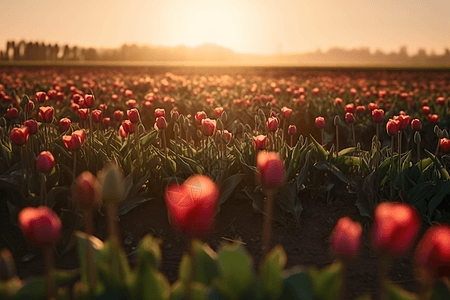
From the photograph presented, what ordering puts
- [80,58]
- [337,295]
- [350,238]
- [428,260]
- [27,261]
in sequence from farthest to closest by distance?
[80,58] < [27,261] < [337,295] < [350,238] < [428,260]

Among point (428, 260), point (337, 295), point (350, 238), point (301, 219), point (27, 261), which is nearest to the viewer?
point (428, 260)

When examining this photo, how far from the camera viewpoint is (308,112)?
891cm

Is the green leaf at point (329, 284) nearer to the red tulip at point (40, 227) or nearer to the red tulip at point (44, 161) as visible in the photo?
the red tulip at point (40, 227)

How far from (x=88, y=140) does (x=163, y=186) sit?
796 mm

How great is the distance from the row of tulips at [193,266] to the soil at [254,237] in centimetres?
157

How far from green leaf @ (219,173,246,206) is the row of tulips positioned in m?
2.05

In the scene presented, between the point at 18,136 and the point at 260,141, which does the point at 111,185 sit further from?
the point at 260,141

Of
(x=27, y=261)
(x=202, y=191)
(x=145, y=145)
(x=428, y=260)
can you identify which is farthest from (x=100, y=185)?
(x=145, y=145)

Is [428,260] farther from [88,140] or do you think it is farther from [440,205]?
[88,140]

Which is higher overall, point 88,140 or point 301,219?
point 88,140

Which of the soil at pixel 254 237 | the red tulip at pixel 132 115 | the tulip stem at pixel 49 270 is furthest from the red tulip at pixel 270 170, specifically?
the red tulip at pixel 132 115

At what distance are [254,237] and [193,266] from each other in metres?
2.42

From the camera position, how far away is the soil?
358 cm

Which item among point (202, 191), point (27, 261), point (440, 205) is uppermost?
point (202, 191)
